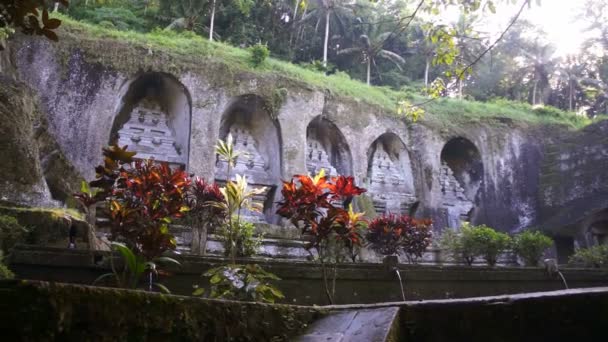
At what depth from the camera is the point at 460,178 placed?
1838 centimetres

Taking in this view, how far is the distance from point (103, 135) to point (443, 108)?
1116cm

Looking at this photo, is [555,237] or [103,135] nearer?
[103,135]

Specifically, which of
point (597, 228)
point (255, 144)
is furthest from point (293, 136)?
point (597, 228)

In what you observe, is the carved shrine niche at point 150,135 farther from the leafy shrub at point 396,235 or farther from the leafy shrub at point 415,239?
the leafy shrub at point 415,239

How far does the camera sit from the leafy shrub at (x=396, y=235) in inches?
360

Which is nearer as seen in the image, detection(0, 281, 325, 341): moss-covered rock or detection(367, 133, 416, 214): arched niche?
detection(0, 281, 325, 341): moss-covered rock

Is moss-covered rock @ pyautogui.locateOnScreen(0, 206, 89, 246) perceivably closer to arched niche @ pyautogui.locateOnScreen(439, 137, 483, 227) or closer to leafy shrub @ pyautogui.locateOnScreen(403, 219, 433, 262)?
leafy shrub @ pyautogui.locateOnScreen(403, 219, 433, 262)

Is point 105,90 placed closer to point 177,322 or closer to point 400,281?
point 400,281

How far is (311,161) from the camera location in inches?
627

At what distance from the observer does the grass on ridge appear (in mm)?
14117

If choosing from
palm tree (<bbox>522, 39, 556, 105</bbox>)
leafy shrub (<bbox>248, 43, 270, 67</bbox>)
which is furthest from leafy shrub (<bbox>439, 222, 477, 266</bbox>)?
palm tree (<bbox>522, 39, 556, 105</bbox>)

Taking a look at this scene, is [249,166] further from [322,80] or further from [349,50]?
[349,50]

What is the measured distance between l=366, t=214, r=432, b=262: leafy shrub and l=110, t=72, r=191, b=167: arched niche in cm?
640

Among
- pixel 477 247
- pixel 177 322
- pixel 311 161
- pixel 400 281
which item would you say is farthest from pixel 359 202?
pixel 177 322
